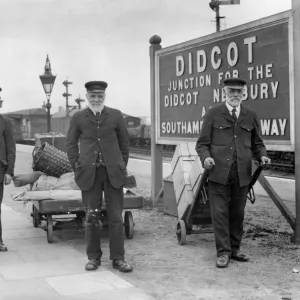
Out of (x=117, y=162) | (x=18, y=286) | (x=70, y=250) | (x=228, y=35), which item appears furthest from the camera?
(x=228, y=35)

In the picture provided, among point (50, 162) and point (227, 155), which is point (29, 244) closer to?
point (50, 162)

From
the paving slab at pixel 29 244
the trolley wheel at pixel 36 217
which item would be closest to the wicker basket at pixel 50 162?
the trolley wheel at pixel 36 217

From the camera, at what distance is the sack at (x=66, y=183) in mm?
7287

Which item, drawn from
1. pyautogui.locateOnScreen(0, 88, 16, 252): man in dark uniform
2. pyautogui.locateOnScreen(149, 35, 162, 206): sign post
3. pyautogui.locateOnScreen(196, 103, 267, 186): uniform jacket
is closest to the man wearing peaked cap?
pyautogui.locateOnScreen(196, 103, 267, 186): uniform jacket

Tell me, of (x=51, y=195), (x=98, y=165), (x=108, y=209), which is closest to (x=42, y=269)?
(x=108, y=209)

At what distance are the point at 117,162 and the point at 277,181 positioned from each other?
5.65 m

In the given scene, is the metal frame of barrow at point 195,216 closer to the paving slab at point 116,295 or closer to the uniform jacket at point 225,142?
the uniform jacket at point 225,142

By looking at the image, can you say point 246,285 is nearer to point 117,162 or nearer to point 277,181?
point 117,162

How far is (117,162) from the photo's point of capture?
5555 millimetres

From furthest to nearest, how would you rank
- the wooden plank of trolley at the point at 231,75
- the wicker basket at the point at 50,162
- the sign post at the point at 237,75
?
the wicker basket at the point at 50,162, the wooden plank of trolley at the point at 231,75, the sign post at the point at 237,75

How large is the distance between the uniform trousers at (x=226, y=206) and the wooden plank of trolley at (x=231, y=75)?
1236mm

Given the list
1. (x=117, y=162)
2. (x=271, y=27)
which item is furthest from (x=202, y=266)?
(x=271, y=27)

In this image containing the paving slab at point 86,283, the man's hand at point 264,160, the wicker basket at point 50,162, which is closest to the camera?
the paving slab at point 86,283

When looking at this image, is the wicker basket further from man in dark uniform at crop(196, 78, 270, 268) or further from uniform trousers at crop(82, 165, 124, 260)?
man in dark uniform at crop(196, 78, 270, 268)
